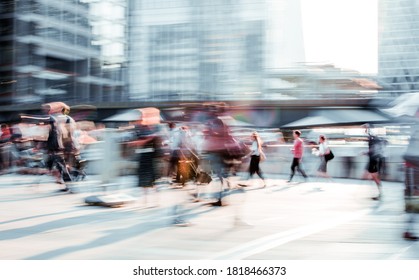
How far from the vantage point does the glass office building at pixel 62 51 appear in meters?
56.4

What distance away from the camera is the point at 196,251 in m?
5.30

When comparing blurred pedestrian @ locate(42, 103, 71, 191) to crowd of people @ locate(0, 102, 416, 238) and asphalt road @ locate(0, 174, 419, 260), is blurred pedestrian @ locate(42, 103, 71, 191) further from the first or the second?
asphalt road @ locate(0, 174, 419, 260)

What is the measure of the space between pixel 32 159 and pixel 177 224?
8.42m

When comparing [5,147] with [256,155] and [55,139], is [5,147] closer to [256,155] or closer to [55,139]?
[55,139]

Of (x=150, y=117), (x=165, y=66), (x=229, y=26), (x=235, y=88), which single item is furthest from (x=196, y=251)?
(x=165, y=66)

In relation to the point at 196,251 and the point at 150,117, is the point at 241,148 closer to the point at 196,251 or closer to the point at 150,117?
the point at 150,117

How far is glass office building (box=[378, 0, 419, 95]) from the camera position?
→ 193ft

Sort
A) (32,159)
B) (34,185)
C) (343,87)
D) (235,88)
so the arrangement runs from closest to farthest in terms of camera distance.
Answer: (34,185)
(32,159)
(343,87)
(235,88)

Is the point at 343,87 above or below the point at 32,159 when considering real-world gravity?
above

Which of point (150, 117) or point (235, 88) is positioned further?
point (235, 88)

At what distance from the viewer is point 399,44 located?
77.3 m

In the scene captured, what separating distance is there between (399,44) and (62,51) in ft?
160

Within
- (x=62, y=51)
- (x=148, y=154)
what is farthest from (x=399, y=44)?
(x=148, y=154)

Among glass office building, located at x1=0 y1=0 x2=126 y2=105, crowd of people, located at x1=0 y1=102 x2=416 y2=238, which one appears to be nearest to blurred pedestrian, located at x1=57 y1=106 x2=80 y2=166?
crowd of people, located at x1=0 y1=102 x2=416 y2=238
